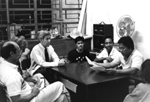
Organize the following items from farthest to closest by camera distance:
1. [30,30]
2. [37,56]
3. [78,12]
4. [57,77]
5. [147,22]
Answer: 1. [78,12]
2. [30,30]
3. [147,22]
4. [37,56]
5. [57,77]

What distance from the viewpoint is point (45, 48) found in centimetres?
326

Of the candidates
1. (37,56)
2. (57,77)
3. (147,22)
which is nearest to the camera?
(57,77)

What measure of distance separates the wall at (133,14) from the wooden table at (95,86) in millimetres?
1614

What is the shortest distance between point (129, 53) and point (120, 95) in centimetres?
57

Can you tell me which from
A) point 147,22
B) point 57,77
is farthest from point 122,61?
point 147,22

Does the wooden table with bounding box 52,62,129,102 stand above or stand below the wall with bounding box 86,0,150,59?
below

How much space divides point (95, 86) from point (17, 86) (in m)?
0.80

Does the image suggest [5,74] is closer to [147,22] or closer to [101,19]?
[147,22]

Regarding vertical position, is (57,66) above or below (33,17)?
below

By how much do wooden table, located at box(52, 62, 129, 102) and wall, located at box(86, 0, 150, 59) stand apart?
1.61 m

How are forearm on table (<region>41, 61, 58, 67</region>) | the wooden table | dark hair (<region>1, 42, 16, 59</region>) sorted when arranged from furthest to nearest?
forearm on table (<region>41, 61, 58, 67</region>) < the wooden table < dark hair (<region>1, 42, 16, 59</region>)

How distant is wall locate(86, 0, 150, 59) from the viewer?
342cm

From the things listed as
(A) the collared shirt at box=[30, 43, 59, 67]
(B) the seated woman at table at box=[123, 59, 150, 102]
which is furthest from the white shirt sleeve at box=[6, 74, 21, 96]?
(A) the collared shirt at box=[30, 43, 59, 67]

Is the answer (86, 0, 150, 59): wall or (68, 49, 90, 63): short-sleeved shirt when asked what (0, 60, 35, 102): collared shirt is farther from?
(86, 0, 150, 59): wall
